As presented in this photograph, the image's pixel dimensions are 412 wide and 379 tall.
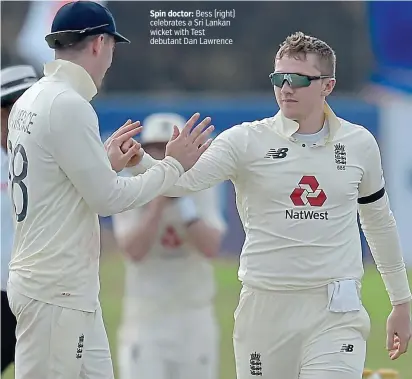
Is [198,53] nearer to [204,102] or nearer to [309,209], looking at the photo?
[204,102]

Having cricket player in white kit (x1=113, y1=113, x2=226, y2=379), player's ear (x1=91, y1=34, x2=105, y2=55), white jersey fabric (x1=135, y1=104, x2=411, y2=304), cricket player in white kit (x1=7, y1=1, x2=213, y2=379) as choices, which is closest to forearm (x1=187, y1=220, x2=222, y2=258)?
cricket player in white kit (x1=113, y1=113, x2=226, y2=379)

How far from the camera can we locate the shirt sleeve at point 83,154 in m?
3.46

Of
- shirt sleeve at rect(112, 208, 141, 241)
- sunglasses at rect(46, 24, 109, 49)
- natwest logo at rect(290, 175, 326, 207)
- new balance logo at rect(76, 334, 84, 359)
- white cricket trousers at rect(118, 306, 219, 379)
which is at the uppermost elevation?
sunglasses at rect(46, 24, 109, 49)

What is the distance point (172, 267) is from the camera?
203 inches

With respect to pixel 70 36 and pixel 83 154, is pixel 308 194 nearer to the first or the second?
pixel 83 154

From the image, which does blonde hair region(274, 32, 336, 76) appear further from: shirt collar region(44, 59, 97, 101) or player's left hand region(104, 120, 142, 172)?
shirt collar region(44, 59, 97, 101)

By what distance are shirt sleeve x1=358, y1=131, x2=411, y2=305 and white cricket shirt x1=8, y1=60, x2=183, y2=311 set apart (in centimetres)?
97

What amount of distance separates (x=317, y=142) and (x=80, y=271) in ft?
3.54

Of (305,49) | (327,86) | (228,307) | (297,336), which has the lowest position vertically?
(228,307)

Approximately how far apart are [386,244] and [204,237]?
1.11 meters

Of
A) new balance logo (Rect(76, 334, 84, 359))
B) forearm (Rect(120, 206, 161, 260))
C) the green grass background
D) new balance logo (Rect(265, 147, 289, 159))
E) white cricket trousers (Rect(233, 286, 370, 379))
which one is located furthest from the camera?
the green grass background

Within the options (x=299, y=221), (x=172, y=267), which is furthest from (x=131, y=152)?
(x=172, y=267)

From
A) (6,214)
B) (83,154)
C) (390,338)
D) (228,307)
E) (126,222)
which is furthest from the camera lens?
(228,307)

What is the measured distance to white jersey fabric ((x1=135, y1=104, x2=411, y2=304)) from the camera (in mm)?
3979
